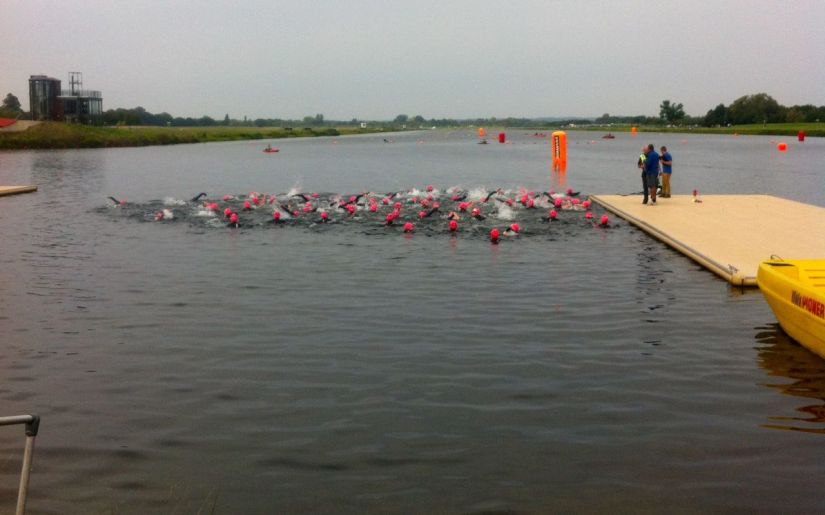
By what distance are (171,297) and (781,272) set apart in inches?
459

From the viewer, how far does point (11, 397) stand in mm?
11062

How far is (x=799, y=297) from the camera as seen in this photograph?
40.9 ft

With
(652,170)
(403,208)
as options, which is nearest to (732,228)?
(652,170)

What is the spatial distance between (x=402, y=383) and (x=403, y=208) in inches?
865

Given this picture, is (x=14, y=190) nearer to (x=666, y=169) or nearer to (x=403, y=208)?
(x=403, y=208)

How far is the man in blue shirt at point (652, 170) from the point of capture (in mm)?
31603

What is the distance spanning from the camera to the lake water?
836 cm

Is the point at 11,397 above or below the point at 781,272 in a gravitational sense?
below

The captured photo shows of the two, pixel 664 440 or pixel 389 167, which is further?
pixel 389 167

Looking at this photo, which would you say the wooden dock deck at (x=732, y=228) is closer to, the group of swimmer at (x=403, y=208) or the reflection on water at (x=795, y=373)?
the group of swimmer at (x=403, y=208)

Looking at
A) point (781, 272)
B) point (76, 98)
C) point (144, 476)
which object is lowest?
point (144, 476)

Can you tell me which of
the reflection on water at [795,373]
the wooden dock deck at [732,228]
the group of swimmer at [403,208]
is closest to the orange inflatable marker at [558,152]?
the group of swimmer at [403,208]

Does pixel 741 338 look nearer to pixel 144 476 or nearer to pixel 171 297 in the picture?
pixel 144 476

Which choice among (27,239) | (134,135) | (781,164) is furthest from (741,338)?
(134,135)
